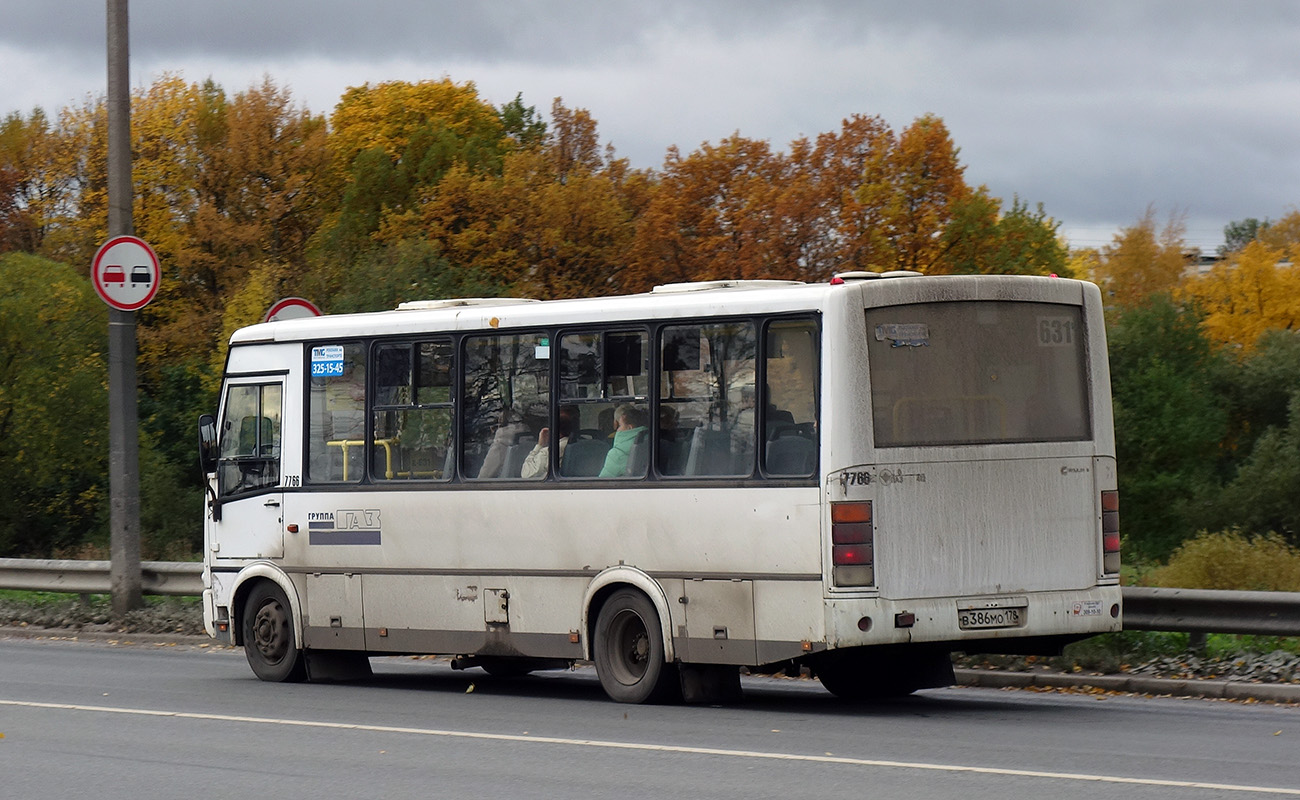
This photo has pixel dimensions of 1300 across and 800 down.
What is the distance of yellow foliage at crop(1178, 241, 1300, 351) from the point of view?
258 ft

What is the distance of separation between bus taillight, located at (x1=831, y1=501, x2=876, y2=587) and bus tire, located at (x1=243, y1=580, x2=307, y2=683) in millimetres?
5506

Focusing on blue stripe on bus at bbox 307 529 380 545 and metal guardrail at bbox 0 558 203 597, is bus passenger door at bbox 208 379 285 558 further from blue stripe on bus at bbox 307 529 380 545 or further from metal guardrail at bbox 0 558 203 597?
metal guardrail at bbox 0 558 203 597

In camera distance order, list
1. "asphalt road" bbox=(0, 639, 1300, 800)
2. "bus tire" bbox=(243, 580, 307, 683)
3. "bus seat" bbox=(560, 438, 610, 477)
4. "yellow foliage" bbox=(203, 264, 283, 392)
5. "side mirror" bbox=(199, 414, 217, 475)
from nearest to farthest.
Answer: "asphalt road" bbox=(0, 639, 1300, 800) → "bus seat" bbox=(560, 438, 610, 477) → "bus tire" bbox=(243, 580, 307, 683) → "side mirror" bbox=(199, 414, 217, 475) → "yellow foliage" bbox=(203, 264, 283, 392)

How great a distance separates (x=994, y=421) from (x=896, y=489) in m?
0.95

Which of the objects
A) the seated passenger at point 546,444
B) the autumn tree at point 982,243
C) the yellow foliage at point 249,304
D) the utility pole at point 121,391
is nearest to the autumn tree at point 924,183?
the autumn tree at point 982,243

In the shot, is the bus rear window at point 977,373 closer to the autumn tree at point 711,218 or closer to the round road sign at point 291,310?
the round road sign at point 291,310

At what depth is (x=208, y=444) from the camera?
1636cm

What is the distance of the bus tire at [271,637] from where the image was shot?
15.6 m

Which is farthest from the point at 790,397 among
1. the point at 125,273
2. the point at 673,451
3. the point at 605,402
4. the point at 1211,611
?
the point at 125,273

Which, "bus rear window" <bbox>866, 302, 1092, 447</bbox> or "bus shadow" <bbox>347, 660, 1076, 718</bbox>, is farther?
"bus shadow" <bbox>347, 660, 1076, 718</bbox>

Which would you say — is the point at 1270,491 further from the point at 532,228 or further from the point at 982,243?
the point at 532,228

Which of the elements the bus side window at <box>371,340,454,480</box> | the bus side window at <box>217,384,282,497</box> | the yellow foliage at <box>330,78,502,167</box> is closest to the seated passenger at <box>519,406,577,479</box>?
the bus side window at <box>371,340,454,480</box>

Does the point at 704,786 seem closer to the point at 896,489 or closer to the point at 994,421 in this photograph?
the point at 896,489

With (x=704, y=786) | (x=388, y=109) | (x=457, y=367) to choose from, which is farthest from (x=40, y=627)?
(x=388, y=109)
